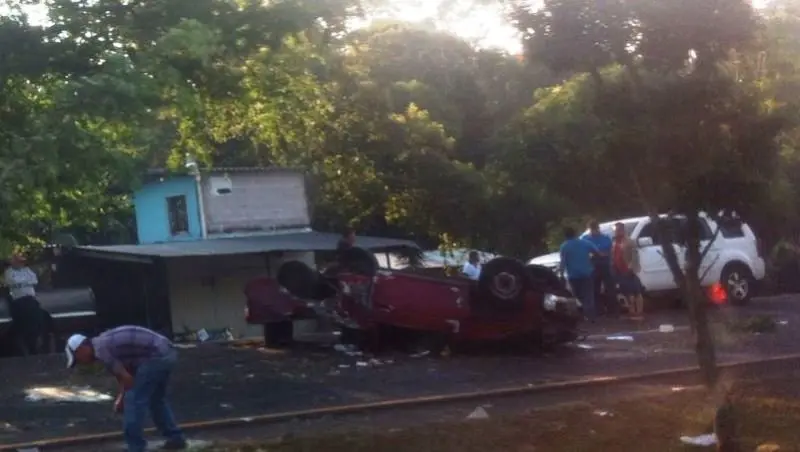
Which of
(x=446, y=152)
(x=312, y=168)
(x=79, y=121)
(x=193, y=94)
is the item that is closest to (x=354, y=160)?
(x=312, y=168)

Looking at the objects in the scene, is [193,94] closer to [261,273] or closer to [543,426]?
[543,426]

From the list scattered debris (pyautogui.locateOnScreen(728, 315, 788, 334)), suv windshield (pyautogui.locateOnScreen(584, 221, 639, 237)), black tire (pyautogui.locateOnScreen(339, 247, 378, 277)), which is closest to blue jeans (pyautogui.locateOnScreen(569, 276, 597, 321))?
scattered debris (pyautogui.locateOnScreen(728, 315, 788, 334))

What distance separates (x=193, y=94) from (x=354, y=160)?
10614 millimetres

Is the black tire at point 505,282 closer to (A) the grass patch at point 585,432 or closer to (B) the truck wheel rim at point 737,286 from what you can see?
(A) the grass patch at point 585,432

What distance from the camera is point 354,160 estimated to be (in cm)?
2359

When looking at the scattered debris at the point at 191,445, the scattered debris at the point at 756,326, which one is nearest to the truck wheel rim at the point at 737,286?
the scattered debris at the point at 756,326

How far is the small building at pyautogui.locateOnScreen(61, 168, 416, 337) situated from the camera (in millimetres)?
28641

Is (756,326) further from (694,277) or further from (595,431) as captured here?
(694,277)

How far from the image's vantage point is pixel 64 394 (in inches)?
599

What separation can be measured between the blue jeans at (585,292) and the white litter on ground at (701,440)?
9610 millimetres

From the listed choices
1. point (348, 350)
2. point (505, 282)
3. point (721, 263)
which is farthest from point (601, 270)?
point (348, 350)

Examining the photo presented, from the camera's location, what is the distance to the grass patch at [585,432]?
10562 millimetres

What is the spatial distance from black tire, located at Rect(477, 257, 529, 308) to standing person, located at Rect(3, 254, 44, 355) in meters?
7.30

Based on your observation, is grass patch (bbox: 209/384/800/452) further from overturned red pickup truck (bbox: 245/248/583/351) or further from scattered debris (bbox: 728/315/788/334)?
scattered debris (bbox: 728/315/788/334)
